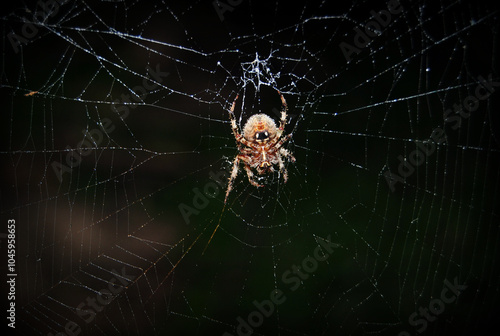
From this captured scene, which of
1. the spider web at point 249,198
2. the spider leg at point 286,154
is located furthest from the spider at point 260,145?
the spider web at point 249,198

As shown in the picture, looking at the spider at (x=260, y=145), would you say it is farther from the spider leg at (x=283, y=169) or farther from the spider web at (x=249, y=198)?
the spider web at (x=249, y=198)

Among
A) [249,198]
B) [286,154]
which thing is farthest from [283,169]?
[249,198]

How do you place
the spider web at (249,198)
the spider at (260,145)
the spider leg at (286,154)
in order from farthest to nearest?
the spider web at (249,198), the spider leg at (286,154), the spider at (260,145)

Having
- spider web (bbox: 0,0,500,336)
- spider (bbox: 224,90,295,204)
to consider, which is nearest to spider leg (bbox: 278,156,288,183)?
spider (bbox: 224,90,295,204)

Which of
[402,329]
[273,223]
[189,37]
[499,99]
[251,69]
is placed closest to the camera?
[251,69]

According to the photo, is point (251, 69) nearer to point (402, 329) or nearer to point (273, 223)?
point (273, 223)

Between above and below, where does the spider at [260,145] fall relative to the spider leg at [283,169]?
above

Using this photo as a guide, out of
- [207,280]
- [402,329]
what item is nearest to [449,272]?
[402,329]
